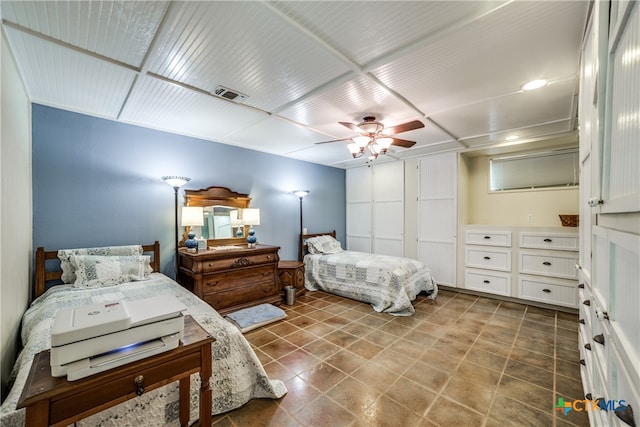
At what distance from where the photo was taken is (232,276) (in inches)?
133

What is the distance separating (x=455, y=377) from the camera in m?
2.12

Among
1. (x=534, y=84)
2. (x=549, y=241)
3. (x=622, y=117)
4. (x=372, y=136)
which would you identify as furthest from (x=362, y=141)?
(x=549, y=241)

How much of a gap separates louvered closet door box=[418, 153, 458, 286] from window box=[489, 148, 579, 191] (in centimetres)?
88

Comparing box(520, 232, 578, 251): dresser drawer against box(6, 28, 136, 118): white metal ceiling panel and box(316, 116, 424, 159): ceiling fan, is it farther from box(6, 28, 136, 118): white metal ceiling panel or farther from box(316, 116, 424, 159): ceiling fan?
box(6, 28, 136, 118): white metal ceiling panel

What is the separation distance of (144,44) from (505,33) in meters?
2.28

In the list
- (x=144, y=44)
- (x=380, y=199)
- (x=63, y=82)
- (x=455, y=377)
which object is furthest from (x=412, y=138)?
(x=63, y=82)

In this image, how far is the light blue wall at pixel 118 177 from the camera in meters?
2.58

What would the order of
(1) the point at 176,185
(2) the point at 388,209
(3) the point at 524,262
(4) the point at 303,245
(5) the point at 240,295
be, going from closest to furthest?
1. (1) the point at 176,185
2. (5) the point at 240,295
3. (3) the point at 524,262
4. (4) the point at 303,245
5. (2) the point at 388,209

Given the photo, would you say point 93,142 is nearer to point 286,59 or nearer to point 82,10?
point 82,10

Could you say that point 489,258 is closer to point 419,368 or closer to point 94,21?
point 419,368

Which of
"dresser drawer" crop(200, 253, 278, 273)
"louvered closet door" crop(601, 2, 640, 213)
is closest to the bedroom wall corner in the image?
"dresser drawer" crop(200, 253, 278, 273)

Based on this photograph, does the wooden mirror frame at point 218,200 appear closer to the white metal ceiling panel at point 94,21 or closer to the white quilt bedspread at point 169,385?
the white quilt bedspread at point 169,385

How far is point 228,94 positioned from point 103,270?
6.76 ft

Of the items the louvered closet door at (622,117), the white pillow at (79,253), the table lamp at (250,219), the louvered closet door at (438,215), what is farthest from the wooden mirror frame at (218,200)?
the louvered closet door at (622,117)
